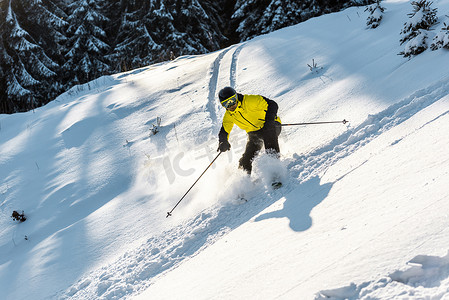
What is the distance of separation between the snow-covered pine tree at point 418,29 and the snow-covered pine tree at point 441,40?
0.64 ft

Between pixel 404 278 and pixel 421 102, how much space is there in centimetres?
319

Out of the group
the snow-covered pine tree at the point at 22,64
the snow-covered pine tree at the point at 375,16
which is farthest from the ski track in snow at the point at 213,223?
the snow-covered pine tree at the point at 22,64

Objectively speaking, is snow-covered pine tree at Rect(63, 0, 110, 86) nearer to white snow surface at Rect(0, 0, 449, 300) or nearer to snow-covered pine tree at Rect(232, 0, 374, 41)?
snow-covered pine tree at Rect(232, 0, 374, 41)

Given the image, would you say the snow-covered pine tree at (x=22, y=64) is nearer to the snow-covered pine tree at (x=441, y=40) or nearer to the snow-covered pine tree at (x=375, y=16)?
the snow-covered pine tree at (x=375, y=16)

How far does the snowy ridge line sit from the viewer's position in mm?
4215

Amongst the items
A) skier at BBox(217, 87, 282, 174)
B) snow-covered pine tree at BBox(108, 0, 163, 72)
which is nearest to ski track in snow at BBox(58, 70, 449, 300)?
skier at BBox(217, 87, 282, 174)

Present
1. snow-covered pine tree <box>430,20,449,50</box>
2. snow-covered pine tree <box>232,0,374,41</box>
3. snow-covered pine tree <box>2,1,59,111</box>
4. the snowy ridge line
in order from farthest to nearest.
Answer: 1. snow-covered pine tree <box>2,1,59,111</box>
2. snow-covered pine tree <box>232,0,374,41</box>
3. snow-covered pine tree <box>430,20,449,50</box>
4. the snowy ridge line

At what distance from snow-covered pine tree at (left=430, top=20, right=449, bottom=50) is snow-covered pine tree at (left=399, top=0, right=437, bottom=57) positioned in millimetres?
197

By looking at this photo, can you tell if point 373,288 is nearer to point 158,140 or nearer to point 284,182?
point 284,182

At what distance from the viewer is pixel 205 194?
189 inches

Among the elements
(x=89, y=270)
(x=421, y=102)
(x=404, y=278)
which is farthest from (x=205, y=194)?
(x=404, y=278)

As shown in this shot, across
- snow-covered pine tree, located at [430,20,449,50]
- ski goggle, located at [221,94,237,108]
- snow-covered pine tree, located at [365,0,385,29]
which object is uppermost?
snow-covered pine tree, located at [365,0,385,29]

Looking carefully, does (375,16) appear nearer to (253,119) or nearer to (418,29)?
(418,29)

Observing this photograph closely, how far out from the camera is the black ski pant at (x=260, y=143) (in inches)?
181
